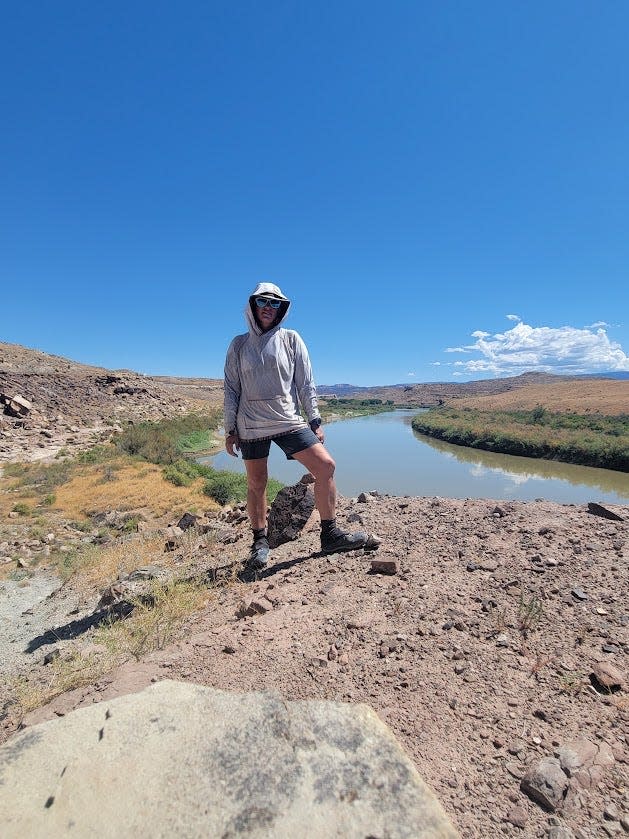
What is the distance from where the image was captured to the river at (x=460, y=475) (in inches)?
654

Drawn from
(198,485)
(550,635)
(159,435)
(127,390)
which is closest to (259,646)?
(550,635)

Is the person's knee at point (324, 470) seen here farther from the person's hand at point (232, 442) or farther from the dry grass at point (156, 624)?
the dry grass at point (156, 624)

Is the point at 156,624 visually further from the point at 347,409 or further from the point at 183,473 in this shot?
the point at 347,409

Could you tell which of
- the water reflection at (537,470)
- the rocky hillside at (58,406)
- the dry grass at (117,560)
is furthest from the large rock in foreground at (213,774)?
the water reflection at (537,470)

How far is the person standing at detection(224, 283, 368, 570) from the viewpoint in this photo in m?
3.30

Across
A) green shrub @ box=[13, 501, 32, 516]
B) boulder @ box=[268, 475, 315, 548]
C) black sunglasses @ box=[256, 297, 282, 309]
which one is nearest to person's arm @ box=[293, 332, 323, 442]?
black sunglasses @ box=[256, 297, 282, 309]

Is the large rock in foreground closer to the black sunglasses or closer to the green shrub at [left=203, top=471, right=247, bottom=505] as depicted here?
the black sunglasses

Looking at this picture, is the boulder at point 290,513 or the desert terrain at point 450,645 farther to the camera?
the boulder at point 290,513

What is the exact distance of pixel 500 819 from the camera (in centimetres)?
132

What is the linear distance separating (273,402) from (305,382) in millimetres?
383

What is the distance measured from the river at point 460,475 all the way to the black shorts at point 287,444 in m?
11.1

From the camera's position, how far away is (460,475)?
2073 cm

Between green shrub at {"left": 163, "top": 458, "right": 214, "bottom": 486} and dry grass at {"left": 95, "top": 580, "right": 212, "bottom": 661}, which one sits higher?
dry grass at {"left": 95, "top": 580, "right": 212, "bottom": 661}

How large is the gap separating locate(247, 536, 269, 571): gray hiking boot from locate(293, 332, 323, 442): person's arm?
1.09 m
